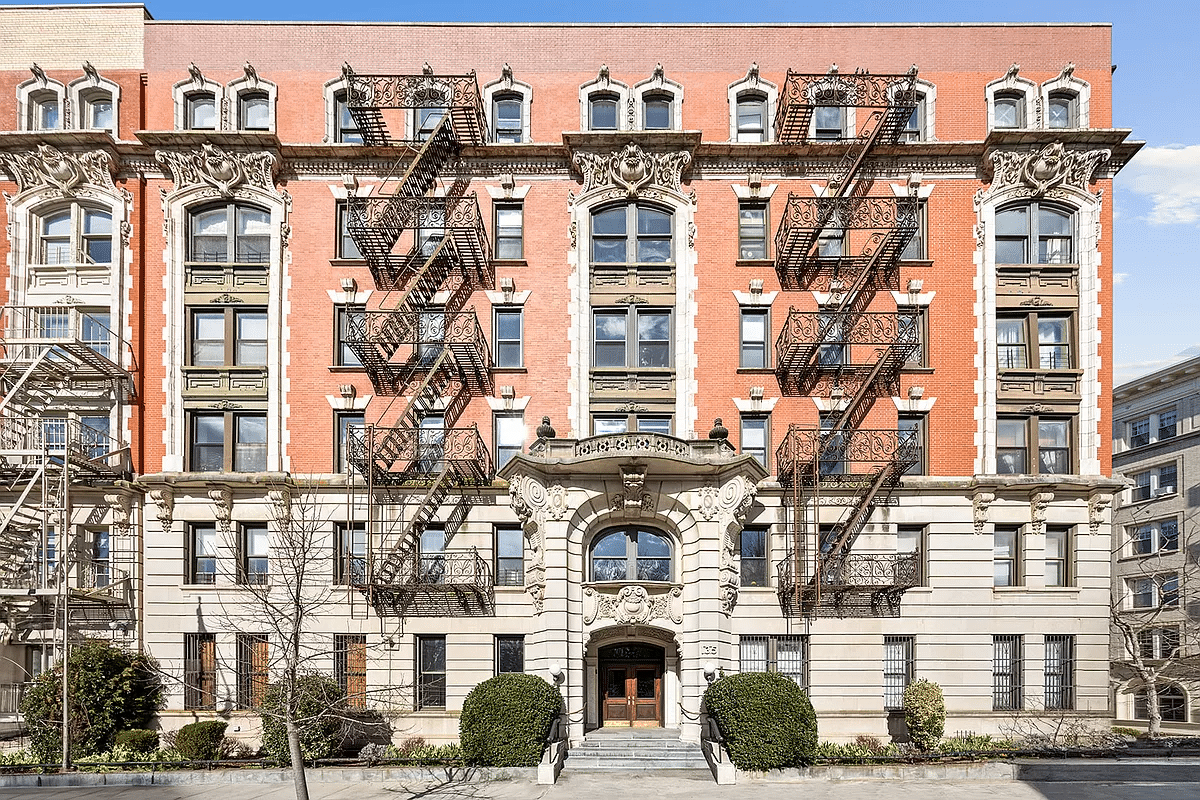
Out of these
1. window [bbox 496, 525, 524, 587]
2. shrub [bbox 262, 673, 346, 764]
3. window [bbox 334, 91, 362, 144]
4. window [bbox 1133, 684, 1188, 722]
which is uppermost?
window [bbox 334, 91, 362, 144]

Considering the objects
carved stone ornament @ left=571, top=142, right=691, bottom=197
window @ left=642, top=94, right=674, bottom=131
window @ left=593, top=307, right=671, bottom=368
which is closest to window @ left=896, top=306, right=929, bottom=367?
window @ left=593, top=307, right=671, bottom=368

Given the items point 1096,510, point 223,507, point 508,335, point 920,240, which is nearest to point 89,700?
point 223,507

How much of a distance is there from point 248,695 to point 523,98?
2053cm

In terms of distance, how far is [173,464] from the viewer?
28.4m

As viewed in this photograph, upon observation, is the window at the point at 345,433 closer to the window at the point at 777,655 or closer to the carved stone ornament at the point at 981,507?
the window at the point at 777,655

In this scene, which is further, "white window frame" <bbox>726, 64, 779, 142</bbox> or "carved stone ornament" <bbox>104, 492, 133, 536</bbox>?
"white window frame" <bbox>726, 64, 779, 142</bbox>

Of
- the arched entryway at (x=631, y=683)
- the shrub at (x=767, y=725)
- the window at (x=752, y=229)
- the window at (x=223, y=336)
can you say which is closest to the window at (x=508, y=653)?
the arched entryway at (x=631, y=683)

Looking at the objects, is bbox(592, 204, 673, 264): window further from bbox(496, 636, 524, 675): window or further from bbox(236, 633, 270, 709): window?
bbox(236, 633, 270, 709): window

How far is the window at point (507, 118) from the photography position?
2992 centimetres

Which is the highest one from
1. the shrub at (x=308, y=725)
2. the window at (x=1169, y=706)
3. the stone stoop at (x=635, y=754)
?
the shrub at (x=308, y=725)

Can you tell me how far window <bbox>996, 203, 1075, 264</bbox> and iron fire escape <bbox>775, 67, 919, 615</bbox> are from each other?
3.23 meters

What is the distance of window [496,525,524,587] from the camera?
93.7 feet

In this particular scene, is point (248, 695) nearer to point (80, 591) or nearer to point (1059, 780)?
point (80, 591)

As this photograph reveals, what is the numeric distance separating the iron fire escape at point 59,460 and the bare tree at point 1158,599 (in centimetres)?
3854
